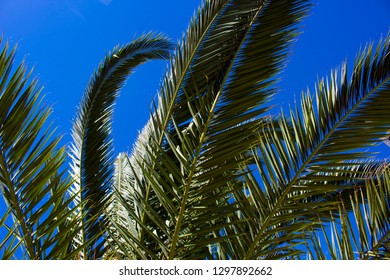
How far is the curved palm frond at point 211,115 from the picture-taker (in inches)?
97.1

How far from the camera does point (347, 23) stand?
11984 mm

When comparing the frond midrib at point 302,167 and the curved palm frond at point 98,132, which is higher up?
the curved palm frond at point 98,132

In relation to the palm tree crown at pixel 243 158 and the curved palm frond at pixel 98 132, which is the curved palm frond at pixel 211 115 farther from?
the curved palm frond at pixel 98 132

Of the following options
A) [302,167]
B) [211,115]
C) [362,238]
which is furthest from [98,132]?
[362,238]

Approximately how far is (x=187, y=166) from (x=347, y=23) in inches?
419

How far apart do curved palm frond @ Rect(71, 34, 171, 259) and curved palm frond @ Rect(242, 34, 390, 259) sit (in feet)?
4.87

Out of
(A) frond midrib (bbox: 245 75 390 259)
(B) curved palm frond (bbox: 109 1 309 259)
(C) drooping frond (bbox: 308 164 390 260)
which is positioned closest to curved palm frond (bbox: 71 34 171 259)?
(B) curved palm frond (bbox: 109 1 309 259)

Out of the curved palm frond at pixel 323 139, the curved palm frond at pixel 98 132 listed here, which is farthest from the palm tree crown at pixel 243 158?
the curved palm frond at pixel 98 132

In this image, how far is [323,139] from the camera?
2439mm

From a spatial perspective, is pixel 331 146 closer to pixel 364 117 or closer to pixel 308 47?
pixel 364 117

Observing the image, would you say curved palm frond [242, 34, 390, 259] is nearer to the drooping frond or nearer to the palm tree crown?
the palm tree crown

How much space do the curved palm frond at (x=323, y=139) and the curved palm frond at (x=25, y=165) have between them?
982 mm

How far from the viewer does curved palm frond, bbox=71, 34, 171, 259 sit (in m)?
3.78

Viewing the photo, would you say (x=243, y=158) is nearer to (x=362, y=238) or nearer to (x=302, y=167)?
(x=302, y=167)
